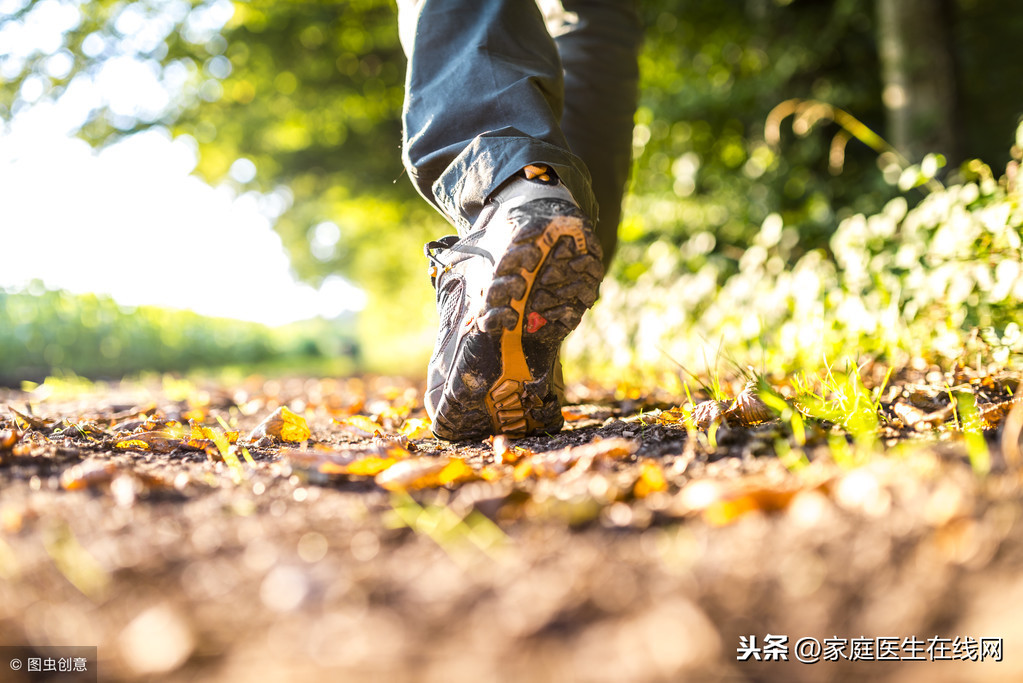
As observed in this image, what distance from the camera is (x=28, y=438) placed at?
1237 millimetres

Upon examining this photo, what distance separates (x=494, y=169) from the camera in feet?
3.98

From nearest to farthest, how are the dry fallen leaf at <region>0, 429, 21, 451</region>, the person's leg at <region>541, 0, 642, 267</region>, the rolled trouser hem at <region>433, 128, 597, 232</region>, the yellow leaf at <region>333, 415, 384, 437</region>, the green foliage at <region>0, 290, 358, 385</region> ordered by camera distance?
the dry fallen leaf at <region>0, 429, 21, 451</region>
the rolled trouser hem at <region>433, 128, 597, 232</region>
the yellow leaf at <region>333, 415, 384, 437</region>
the person's leg at <region>541, 0, 642, 267</region>
the green foliage at <region>0, 290, 358, 385</region>

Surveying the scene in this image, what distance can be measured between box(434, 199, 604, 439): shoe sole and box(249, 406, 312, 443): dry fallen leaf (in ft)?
1.05

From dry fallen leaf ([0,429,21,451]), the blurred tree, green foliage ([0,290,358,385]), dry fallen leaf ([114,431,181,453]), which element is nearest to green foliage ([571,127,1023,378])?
the blurred tree

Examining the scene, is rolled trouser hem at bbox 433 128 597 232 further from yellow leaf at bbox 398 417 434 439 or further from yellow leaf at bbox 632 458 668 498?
yellow leaf at bbox 632 458 668 498

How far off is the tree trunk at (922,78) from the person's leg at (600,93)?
2.43 metres

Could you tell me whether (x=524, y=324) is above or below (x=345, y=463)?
above

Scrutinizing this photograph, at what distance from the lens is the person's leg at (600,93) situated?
1.99m

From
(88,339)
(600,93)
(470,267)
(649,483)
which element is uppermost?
(600,93)

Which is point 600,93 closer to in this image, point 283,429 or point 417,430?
point 417,430

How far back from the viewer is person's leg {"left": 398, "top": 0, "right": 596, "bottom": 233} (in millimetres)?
1246

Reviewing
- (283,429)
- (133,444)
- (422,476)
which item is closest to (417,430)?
(283,429)

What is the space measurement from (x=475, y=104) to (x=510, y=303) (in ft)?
1.45

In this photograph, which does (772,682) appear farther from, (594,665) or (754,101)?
(754,101)
